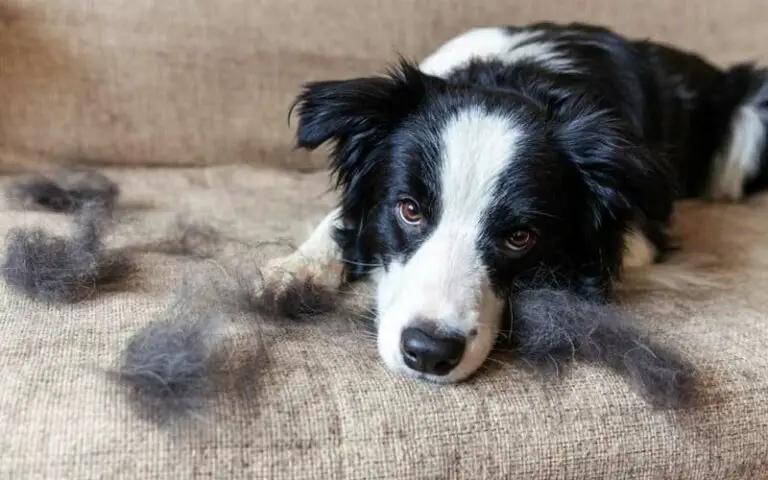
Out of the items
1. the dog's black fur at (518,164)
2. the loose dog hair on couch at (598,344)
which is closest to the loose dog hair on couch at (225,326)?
the loose dog hair on couch at (598,344)

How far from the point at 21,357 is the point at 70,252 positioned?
1.02 ft

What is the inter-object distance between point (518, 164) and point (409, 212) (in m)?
0.20

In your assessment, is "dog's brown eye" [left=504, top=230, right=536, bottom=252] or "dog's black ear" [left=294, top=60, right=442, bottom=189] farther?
"dog's black ear" [left=294, top=60, right=442, bottom=189]

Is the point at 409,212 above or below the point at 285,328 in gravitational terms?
above

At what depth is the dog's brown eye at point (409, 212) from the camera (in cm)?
152

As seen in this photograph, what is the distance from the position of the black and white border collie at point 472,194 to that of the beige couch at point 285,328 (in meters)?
0.08

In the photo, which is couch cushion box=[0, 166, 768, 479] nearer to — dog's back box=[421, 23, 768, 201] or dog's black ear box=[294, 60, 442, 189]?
dog's black ear box=[294, 60, 442, 189]

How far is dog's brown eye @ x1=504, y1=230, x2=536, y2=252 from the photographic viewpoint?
1.49m

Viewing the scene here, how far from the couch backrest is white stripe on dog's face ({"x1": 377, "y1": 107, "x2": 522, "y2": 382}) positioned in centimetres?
84

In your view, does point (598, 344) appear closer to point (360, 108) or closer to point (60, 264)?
point (360, 108)

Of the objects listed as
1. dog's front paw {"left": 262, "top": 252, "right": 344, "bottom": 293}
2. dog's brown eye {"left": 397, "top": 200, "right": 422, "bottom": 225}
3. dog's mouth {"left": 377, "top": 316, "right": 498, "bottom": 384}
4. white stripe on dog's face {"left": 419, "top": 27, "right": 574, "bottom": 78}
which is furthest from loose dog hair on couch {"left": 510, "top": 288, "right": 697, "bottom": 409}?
white stripe on dog's face {"left": 419, "top": 27, "right": 574, "bottom": 78}

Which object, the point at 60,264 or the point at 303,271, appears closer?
the point at 60,264

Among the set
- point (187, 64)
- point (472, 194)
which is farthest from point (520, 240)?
point (187, 64)

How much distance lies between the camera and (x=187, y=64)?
2.21m
